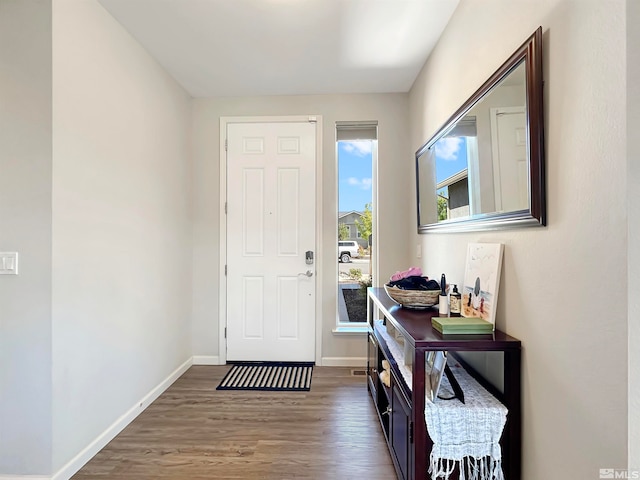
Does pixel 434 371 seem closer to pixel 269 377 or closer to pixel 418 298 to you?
pixel 418 298

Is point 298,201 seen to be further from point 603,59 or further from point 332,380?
point 603,59

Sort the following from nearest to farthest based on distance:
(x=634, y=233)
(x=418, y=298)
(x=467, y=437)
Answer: (x=634, y=233) → (x=467, y=437) → (x=418, y=298)

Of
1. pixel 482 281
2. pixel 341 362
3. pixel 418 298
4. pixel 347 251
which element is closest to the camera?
pixel 482 281

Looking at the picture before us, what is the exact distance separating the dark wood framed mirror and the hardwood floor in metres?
1.44

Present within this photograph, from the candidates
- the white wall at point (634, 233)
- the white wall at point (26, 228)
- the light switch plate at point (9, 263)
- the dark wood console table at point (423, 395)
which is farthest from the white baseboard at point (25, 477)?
the white wall at point (634, 233)

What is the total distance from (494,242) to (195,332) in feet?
9.11

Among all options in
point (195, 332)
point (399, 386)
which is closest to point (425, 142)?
point (399, 386)

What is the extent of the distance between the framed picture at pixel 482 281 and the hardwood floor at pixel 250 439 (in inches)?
38.8

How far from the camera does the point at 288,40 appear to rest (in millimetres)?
2178

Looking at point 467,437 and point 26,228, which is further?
point 26,228

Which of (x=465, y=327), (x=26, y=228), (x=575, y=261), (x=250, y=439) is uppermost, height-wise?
(x=26, y=228)

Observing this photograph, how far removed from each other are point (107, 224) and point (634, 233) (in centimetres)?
237

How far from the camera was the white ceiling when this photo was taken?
→ 187 cm

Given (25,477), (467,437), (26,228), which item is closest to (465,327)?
(467,437)
